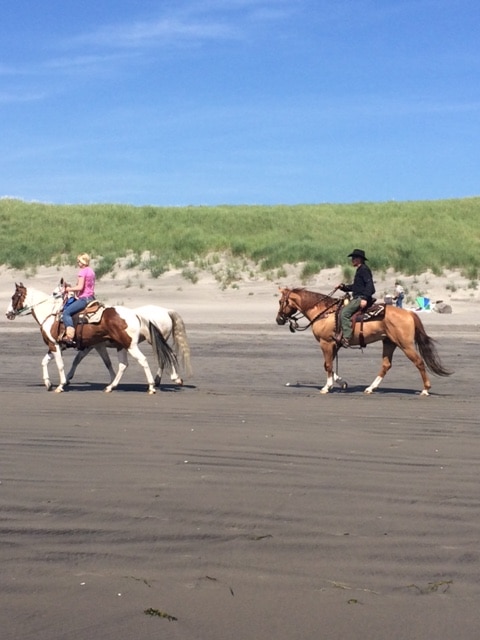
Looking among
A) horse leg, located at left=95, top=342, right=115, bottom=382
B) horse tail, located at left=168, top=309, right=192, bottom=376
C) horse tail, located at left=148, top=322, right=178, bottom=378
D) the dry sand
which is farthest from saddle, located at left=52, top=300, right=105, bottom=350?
the dry sand

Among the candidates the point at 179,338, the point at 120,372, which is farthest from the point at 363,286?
the point at 120,372

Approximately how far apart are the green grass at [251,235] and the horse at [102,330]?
71.1ft

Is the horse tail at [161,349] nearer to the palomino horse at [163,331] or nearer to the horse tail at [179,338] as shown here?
the palomino horse at [163,331]

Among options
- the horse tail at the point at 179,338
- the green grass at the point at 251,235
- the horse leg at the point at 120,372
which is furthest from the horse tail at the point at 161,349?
the green grass at the point at 251,235

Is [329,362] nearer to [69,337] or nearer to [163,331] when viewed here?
[163,331]

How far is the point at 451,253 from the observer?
133ft

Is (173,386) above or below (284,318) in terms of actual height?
below

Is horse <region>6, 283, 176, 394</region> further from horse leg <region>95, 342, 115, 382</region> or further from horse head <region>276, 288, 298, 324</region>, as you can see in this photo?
horse head <region>276, 288, 298, 324</region>

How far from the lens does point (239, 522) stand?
6605 mm

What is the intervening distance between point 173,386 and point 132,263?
→ 23627mm

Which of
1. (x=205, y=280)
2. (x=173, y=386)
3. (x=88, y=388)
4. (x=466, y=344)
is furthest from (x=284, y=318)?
(x=205, y=280)

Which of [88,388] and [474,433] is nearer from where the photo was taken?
[474,433]

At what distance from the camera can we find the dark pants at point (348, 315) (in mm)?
15789

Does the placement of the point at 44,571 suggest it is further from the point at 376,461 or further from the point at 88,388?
the point at 88,388
